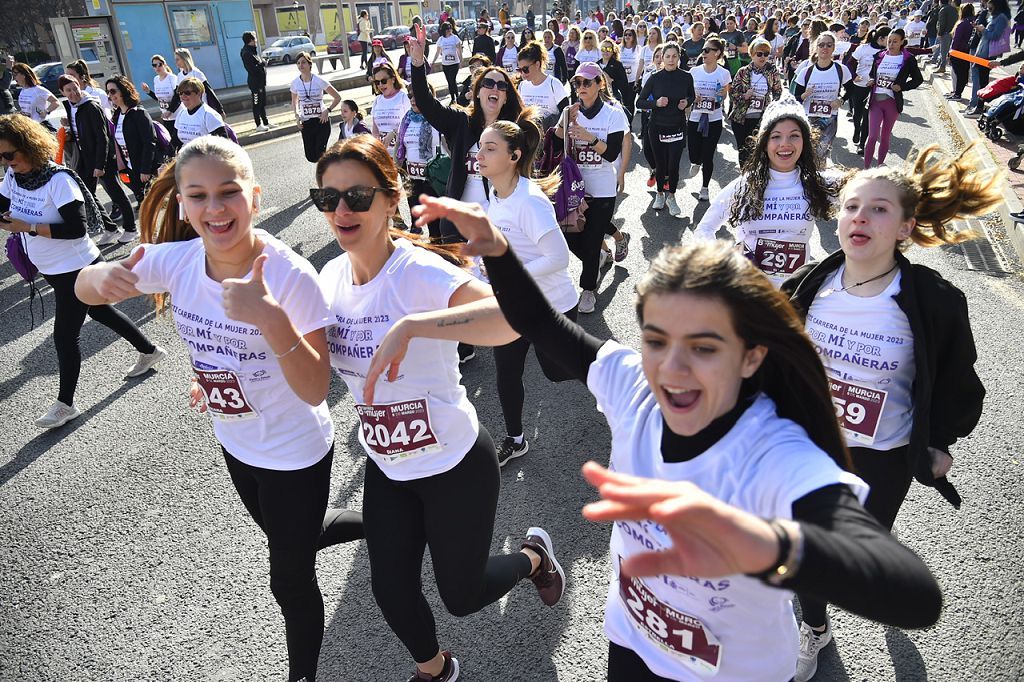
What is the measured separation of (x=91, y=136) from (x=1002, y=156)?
1299cm

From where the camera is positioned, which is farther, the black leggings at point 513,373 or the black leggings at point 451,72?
the black leggings at point 451,72

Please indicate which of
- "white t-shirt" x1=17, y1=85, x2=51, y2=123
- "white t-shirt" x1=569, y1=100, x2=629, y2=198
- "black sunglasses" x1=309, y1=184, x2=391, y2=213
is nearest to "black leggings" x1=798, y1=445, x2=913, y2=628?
"black sunglasses" x1=309, y1=184, x2=391, y2=213

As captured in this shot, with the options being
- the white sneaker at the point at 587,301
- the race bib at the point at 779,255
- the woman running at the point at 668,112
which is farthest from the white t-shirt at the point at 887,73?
the race bib at the point at 779,255

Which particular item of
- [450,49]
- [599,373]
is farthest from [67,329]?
[450,49]

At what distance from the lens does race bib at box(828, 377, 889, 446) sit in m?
2.63

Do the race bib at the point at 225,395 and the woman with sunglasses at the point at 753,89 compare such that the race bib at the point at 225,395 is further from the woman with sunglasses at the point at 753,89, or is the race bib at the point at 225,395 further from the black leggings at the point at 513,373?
the woman with sunglasses at the point at 753,89

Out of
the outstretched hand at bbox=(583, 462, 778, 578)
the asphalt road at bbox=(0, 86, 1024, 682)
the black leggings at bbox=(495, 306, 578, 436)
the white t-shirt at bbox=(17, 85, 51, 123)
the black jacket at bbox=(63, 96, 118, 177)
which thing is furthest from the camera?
the white t-shirt at bbox=(17, 85, 51, 123)

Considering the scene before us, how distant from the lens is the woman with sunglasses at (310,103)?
973 cm

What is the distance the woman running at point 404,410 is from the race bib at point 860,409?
136 cm

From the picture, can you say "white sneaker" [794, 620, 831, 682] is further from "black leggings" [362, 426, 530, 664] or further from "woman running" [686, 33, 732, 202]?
"woman running" [686, 33, 732, 202]

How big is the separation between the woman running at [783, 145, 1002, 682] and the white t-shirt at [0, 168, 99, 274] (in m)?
4.82

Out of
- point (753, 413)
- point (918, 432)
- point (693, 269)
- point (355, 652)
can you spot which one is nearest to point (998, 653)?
point (918, 432)

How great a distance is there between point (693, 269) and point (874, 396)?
147 cm

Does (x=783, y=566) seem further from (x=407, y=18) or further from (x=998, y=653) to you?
(x=407, y=18)
